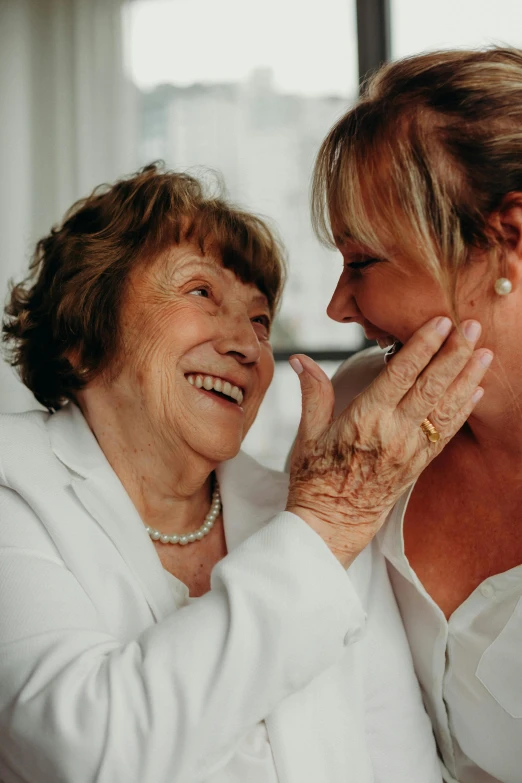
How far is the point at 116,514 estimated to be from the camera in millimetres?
1512

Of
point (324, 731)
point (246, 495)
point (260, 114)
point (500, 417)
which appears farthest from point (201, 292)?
point (260, 114)

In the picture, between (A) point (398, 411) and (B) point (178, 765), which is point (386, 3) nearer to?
(A) point (398, 411)

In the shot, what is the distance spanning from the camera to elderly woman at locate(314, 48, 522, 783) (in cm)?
132

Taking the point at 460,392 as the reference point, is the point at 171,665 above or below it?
below

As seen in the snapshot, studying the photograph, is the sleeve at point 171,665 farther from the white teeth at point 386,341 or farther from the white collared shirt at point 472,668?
the white teeth at point 386,341

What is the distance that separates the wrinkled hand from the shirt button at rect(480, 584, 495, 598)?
278mm

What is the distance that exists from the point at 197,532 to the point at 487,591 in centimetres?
61

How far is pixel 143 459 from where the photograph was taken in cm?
166

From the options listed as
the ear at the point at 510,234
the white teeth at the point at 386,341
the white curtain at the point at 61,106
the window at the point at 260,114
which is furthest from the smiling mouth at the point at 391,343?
the white curtain at the point at 61,106

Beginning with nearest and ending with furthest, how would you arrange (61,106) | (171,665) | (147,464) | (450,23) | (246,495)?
1. (171,665)
2. (147,464)
3. (246,495)
4. (450,23)
5. (61,106)

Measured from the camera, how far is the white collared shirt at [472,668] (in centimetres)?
145

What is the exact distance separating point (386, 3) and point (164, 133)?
57.8 inches

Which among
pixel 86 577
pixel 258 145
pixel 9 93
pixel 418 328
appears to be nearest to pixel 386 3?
pixel 258 145

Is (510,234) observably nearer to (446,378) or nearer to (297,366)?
(446,378)
